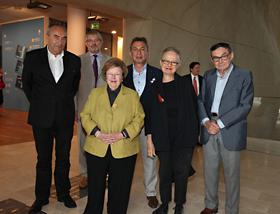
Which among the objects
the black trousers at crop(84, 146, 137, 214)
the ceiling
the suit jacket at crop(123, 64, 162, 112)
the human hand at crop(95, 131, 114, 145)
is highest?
the ceiling

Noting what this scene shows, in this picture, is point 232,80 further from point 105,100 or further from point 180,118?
point 105,100

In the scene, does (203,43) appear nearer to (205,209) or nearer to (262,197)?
(262,197)

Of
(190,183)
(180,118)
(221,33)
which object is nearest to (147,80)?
(180,118)

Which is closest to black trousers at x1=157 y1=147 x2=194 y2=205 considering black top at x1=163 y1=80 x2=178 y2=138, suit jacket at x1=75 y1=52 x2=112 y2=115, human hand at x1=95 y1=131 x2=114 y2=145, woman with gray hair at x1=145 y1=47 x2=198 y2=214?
woman with gray hair at x1=145 y1=47 x2=198 y2=214

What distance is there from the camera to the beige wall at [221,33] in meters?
7.82

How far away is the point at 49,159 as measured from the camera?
118 inches

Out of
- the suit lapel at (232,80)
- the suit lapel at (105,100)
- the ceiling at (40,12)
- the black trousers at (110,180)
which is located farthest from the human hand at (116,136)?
the ceiling at (40,12)

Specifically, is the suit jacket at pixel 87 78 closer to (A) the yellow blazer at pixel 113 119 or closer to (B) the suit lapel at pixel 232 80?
(A) the yellow blazer at pixel 113 119

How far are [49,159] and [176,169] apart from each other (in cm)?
147

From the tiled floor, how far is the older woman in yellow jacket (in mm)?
614

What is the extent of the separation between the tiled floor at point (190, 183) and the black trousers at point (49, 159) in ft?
0.76

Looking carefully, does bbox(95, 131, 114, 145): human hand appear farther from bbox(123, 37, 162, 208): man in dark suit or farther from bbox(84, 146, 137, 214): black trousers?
bbox(123, 37, 162, 208): man in dark suit

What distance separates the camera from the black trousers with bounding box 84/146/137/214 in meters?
2.52

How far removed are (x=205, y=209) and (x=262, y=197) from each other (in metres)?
1.16
